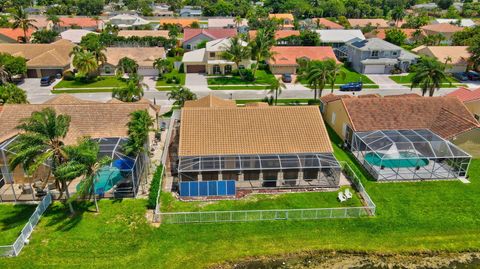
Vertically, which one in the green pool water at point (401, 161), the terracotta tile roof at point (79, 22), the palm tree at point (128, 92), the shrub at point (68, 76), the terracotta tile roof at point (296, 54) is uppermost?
the terracotta tile roof at point (79, 22)

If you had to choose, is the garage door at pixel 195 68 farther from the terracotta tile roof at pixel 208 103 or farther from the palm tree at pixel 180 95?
the terracotta tile roof at pixel 208 103

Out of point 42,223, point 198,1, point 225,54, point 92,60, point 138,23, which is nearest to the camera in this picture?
point 42,223

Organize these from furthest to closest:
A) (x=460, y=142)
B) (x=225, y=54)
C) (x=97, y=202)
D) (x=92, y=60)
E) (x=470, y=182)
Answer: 1. (x=225, y=54)
2. (x=92, y=60)
3. (x=460, y=142)
4. (x=470, y=182)
5. (x=97, y=202)

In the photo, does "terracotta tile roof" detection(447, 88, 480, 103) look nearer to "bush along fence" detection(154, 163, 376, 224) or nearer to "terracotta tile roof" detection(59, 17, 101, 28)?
"bush along fence" detection(154, 163, 376, 224)

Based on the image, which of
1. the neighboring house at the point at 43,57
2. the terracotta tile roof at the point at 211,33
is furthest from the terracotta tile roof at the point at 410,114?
the neighboring house at the point at 43,57

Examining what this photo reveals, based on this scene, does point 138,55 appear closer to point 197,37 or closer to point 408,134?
point 197,37

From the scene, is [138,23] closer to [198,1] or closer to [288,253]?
[198,1]

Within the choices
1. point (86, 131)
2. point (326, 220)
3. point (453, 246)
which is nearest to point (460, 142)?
point (453, 246)
